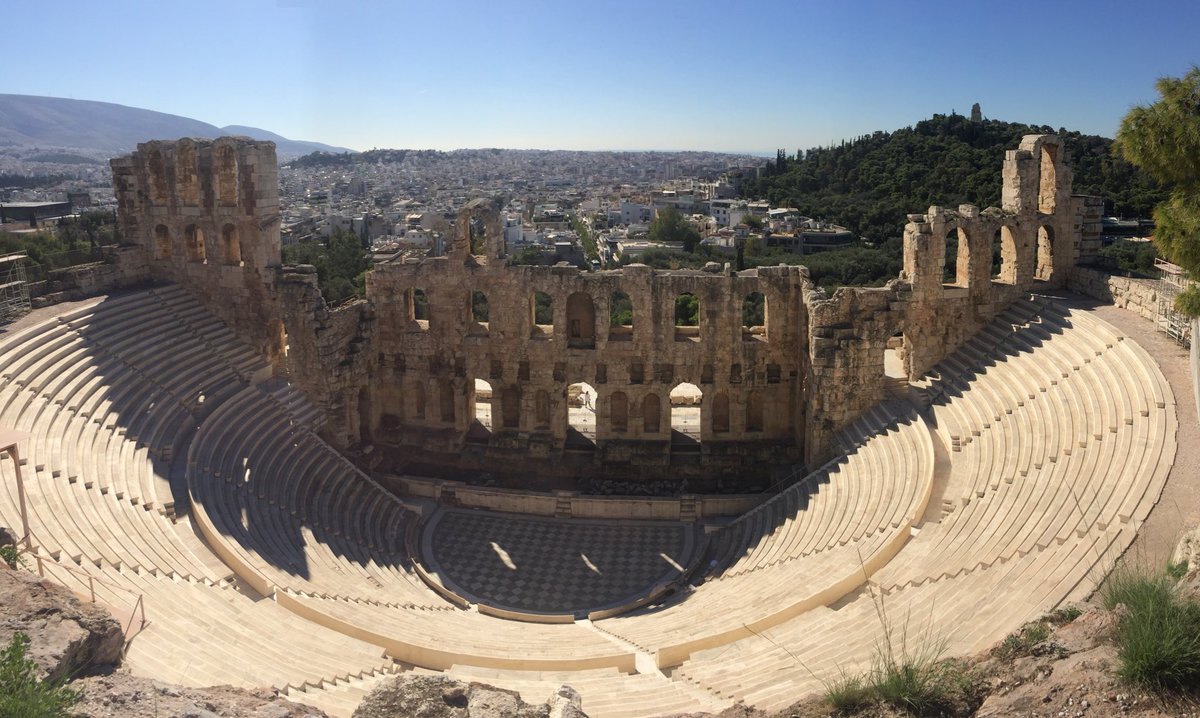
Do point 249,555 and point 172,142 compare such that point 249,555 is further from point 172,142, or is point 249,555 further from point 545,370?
point 172,142

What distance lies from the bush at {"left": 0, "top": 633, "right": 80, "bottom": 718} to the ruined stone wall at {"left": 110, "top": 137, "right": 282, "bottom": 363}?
1911 cm

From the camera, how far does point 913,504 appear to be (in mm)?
18547

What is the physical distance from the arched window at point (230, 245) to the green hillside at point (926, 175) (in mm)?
25421

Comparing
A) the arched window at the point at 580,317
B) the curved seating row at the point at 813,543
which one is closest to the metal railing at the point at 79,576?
the curved seating row at the point at 813,543

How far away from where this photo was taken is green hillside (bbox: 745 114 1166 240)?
128 feet

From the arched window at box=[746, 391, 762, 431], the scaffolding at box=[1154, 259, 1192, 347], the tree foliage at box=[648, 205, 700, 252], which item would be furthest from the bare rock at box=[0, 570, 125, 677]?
the tree foliage at box=[648, 205, 700, 252]

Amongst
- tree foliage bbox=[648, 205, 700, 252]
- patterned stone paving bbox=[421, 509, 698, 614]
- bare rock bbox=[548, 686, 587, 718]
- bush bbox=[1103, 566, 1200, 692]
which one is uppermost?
tree foliage bbox=[648, 205, 700, 252]

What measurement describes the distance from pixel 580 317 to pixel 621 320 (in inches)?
423

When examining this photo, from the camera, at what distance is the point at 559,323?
1040 inches

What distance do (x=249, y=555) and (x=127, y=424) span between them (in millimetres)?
5440

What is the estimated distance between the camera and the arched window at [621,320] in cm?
2667

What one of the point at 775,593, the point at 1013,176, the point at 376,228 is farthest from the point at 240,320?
the point at 376,228

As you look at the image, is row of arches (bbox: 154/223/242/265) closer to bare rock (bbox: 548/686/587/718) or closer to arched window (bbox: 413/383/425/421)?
arched window (bbox: 413/383/425/421)

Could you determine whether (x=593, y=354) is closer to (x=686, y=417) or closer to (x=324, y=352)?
(x=686, y=417)
